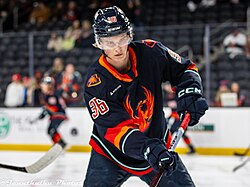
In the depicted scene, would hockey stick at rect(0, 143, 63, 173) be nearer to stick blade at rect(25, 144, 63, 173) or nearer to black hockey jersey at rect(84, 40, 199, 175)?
stick blade at rect(25, 144, 63, 173)

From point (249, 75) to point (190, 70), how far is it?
16.7 ft

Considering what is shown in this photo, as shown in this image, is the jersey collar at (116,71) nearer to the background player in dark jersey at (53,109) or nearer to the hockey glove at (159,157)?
the hockey glove at (159,157)

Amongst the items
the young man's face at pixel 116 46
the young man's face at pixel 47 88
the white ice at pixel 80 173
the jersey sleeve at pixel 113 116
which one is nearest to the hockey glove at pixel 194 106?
the jersey sleeve at pixel 113 116

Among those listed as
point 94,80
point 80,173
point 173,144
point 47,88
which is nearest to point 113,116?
point 94,80

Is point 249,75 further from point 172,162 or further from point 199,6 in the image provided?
point 172,162

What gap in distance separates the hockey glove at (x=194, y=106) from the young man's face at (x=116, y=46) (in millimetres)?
371

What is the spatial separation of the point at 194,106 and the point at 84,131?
5.53m

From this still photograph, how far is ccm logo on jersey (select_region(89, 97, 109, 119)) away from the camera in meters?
2.67

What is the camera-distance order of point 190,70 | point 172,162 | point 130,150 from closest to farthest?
point 172,162, point 130,150, point 190,70

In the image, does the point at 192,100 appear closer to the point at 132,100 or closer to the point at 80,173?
the point at 132,100

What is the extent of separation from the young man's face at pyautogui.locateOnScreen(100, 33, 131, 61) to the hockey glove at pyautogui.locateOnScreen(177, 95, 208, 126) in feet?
1.22

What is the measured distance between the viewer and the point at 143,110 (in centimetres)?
274

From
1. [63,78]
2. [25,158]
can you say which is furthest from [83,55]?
[25,158]

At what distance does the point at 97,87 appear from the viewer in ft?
8.77
